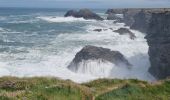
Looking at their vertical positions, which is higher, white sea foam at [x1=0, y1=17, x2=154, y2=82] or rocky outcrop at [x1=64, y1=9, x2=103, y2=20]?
white sea foam at [x1=0, y1=17, x2=154, y2=82]

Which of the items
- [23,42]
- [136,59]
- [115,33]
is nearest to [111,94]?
[136,59]

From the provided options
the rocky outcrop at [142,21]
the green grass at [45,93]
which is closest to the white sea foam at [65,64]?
the green grass at [45,93]

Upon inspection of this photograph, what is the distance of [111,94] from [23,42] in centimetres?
5550

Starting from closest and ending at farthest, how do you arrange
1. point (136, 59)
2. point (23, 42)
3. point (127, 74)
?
1. point (127, 74)
2. point (136, 59)
3. point (23, 42)

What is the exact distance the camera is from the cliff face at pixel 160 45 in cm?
4125

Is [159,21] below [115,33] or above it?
above

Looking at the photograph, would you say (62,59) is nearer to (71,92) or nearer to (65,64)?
(65,64)

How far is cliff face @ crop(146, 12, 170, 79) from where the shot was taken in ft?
135

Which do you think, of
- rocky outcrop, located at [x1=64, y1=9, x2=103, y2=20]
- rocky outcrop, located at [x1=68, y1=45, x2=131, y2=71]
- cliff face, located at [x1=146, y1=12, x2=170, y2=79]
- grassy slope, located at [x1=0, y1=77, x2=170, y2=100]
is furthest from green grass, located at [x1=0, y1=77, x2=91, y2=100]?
rocky outcrop, located at [x1=64, y1=9, x2=103, y2=20]

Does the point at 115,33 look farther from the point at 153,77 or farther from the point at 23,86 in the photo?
the point at 23,86

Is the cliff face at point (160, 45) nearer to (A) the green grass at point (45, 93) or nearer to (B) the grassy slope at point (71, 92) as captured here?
(B) the grassy slope at point (71, 92)

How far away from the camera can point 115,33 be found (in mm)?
81062

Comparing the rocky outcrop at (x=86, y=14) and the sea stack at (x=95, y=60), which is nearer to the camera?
the sea stack at (x=95, y=60)

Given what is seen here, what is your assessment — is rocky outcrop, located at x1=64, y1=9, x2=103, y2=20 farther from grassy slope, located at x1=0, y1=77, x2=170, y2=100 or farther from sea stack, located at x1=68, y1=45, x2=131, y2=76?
grassy slope, located at x1=0, y1=77, x2=170, y2=100
